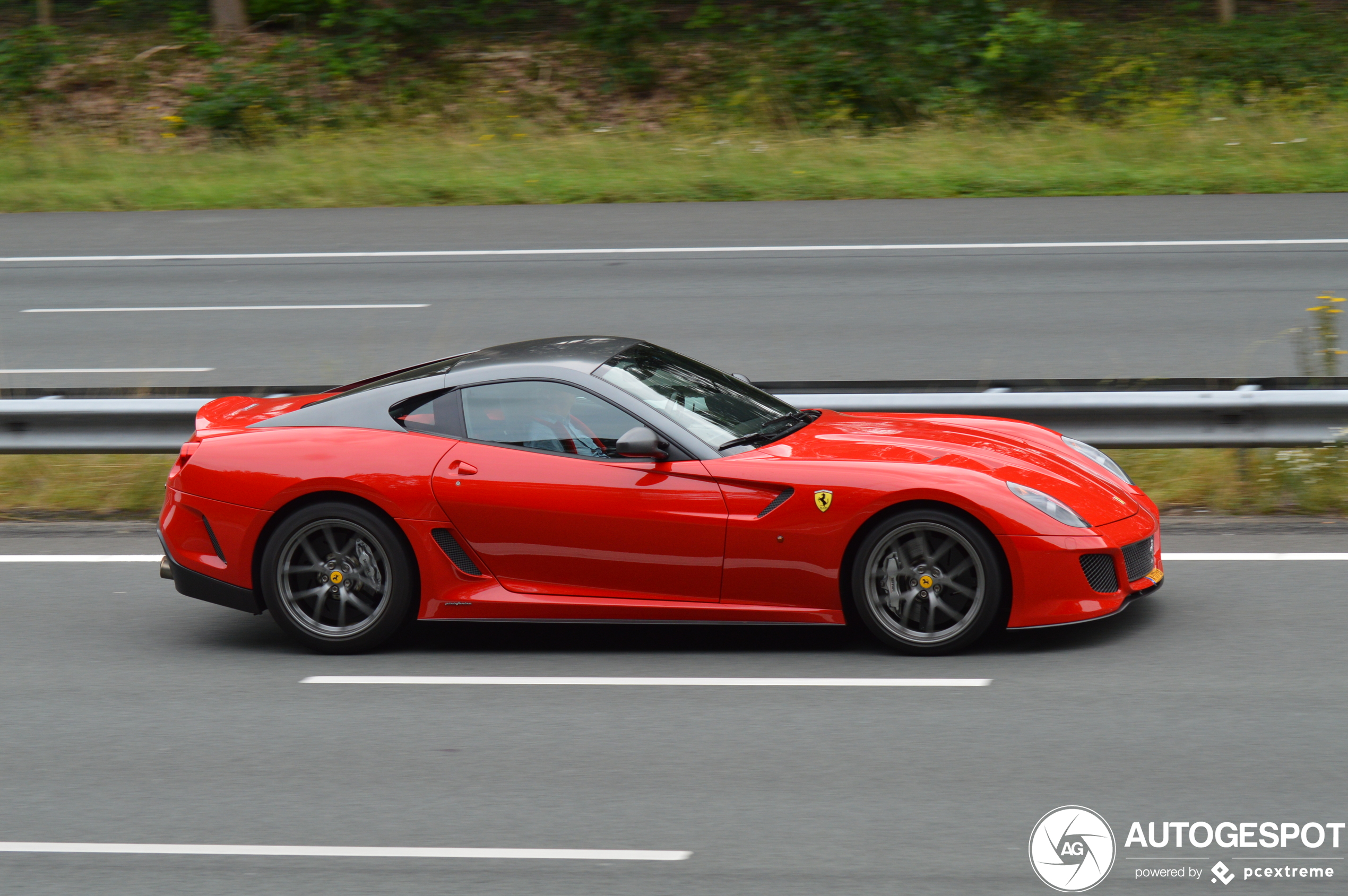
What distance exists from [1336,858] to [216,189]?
17263 mm

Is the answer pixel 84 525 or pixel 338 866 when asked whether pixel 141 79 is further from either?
pixel 338 866

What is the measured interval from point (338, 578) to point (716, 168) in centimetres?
1348

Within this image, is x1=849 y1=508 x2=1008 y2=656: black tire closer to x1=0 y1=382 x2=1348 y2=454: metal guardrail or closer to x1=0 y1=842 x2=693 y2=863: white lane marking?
x1=0 y1=842 x2=693 y2=863: white lane marking

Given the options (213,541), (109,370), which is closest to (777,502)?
(213,541)

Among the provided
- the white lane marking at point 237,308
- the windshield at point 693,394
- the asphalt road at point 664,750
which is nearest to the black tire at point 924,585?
the asphalt road at point 664,750

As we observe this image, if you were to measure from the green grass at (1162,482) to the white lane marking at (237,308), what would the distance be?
3.86 meters

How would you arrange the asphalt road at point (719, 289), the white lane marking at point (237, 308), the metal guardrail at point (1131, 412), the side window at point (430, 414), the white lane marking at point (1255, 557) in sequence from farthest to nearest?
the white lane marking at point (237, 308) → the asphalt road at point (719, 289) → the metal guardrail at point (1131, 412) → the white lane marking at point (1255, 557) → the side window at point (430, 414)

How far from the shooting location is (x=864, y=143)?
783 inches

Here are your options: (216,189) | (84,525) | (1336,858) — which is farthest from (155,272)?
(1336,858)

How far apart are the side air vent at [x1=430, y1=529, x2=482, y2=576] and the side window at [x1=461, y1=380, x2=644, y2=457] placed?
1.41 feet

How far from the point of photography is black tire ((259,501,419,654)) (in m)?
6.13

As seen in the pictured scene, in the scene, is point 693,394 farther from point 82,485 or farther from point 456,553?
point 82,485

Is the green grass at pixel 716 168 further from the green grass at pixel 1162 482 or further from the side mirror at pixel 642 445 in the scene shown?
the side mirror at pixel 642 445

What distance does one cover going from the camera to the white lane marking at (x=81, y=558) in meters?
7.66
